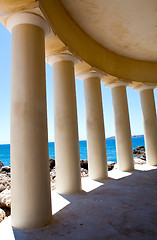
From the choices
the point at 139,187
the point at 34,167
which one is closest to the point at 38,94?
the point at 34,167

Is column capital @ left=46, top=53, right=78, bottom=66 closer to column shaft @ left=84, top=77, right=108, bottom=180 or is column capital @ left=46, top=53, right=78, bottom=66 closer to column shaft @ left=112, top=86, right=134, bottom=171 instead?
column shaft @ left=84, top=77, right=108, bottom=180

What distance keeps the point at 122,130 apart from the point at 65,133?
2479 centimetres

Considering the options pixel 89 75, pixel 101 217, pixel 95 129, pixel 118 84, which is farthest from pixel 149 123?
pixel 101 217

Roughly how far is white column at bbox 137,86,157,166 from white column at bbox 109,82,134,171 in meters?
9.18

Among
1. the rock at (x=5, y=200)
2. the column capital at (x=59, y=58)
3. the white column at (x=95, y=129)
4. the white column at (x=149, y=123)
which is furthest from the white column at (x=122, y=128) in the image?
the rock at (x=5, y=200)

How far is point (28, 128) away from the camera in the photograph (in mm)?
21172

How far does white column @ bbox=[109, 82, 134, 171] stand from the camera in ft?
171

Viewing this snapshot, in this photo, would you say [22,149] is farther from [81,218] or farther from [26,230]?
[81,218]

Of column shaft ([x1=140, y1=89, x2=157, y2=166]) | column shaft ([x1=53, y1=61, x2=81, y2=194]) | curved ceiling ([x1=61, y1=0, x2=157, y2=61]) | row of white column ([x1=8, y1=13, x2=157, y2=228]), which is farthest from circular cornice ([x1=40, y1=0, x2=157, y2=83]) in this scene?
column shaft ([x1=53, y1=61, x2=81, y2=194])

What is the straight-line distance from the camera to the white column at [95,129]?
140ft

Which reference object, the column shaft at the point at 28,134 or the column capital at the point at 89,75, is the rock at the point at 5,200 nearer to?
the column shaft at the point at 28,134

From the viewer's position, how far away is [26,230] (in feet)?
62.7

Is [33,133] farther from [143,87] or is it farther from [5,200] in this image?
[143,87]

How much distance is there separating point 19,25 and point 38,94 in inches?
364
